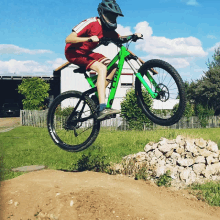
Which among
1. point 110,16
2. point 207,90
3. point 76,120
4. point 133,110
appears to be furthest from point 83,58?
point 207,90

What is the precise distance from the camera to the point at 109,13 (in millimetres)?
4656

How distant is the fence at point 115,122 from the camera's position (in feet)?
74.8

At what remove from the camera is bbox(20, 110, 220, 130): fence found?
74.8 feet

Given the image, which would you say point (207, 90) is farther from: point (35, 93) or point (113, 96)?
point (113, 96)

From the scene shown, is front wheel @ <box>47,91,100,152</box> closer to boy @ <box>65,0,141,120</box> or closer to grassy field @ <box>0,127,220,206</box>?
boy @ <box>65,0,141,120</box>

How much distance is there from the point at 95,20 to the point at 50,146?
9.68 metres

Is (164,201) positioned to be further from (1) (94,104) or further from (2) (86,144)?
(1) (94,104)

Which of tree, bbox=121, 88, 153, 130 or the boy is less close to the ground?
the boy

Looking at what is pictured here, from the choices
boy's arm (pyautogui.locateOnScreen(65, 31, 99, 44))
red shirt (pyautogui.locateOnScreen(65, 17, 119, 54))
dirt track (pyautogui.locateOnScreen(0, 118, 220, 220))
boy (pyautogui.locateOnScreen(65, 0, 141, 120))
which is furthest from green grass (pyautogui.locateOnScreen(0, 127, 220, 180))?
boy's arm (pyautogui.locateOnScreen(65, 31, 99, 44))

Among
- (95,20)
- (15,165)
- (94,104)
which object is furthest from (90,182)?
(15,165)

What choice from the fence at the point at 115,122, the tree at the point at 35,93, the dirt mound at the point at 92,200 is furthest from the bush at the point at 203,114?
the dirt mound at the point at 92,200

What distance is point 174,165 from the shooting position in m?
8.55

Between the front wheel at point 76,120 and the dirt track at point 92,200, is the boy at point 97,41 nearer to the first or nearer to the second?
the front wheel at point 76,120

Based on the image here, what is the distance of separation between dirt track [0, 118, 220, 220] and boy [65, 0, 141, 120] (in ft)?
5.33
